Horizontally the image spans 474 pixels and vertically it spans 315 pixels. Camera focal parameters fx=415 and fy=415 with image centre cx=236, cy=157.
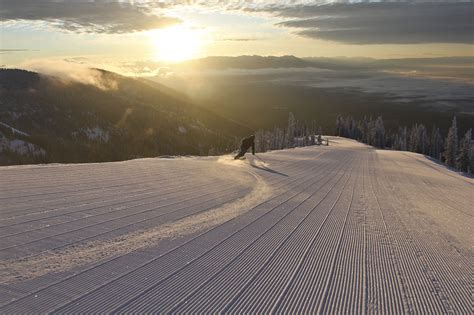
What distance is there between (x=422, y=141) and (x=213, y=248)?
374ft

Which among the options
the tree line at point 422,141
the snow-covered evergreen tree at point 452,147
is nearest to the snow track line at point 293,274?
the tree line at point 422,141

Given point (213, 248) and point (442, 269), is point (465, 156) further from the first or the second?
point (213, 248)

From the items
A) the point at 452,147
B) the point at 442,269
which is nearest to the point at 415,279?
the point at 442,269

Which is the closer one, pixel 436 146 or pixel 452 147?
pixel 452 147

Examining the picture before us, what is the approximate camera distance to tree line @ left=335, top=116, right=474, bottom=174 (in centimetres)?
8288

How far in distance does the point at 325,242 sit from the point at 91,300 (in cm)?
462

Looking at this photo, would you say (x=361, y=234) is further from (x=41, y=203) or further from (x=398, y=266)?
(x=41, y=203)

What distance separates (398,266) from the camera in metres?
6.79

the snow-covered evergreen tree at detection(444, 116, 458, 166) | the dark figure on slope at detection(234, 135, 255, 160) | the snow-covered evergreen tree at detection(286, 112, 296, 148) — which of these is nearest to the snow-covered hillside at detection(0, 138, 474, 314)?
the dark figure on slope at detection(234, 135, 255, 160)

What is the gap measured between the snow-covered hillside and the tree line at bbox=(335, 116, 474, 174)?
260 ft

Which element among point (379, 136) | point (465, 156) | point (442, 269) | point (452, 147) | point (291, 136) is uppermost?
point (442, 269)

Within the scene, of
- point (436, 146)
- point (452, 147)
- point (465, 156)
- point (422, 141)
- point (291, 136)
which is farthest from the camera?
point (291, 136)

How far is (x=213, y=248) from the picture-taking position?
274 inches

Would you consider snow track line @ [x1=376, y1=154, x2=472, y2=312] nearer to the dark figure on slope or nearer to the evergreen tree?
the dark figure on slope
